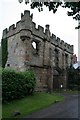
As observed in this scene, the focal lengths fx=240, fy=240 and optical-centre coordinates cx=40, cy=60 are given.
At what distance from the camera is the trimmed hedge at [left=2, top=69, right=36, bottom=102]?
21.2 m

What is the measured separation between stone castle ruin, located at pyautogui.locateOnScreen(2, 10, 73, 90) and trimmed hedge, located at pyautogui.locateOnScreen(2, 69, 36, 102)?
5983 millimetres

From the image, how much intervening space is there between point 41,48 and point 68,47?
34.9 feet

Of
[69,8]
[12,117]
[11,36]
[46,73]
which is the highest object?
[11,36]

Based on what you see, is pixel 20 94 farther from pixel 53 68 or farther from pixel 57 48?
pixel 57 48

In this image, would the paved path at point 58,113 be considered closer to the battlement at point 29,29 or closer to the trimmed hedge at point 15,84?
the trimmed hedge at point 15,84

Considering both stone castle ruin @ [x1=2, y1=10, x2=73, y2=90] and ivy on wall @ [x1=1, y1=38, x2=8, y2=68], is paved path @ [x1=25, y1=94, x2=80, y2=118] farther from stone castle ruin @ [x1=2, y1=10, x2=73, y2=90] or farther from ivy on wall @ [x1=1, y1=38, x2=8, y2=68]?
ivy on wall @ [x1=1, y1=38, x2=8, y2=68]

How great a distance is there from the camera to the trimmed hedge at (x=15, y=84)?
21.2m

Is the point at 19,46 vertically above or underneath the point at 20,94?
Result: above

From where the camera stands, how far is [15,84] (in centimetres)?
2259

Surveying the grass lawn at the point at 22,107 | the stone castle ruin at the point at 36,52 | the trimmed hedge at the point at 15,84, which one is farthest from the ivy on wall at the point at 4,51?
the grass lawn at the point at 22,107

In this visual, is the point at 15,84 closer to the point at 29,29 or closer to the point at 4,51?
the point at 29,29

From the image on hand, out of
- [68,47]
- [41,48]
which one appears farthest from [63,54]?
[41,48]

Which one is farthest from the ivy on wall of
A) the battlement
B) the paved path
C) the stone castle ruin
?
the paved path

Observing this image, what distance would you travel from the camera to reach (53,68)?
1483 inches
